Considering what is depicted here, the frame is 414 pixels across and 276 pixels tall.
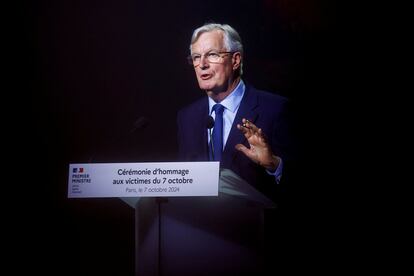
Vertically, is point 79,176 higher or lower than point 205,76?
lower

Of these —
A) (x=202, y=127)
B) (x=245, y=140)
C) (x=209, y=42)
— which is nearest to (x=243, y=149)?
(x=245, y=140)

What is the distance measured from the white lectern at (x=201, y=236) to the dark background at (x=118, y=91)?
928mm

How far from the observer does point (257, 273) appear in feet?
8.31

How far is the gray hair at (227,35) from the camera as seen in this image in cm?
346

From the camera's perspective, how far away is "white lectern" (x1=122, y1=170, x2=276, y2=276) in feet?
8.25

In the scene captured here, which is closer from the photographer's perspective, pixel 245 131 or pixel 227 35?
pixel 245 131

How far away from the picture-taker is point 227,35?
3.47m

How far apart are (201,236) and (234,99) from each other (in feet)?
4.00

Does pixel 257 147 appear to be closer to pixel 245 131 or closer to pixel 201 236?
pixel 245 131

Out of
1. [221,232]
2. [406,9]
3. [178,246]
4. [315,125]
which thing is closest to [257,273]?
[221,232]

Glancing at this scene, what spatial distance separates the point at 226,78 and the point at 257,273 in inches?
58.9

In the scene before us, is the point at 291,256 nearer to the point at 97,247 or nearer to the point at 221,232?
the point at 221,232

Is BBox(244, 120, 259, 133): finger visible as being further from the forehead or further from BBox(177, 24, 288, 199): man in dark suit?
the forehead

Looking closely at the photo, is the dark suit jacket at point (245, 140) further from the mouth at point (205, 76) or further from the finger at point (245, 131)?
the mouth at point (205, 76)
